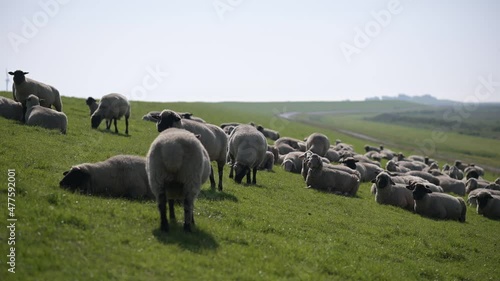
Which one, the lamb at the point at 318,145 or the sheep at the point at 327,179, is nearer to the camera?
the sheep at the point at 327,179

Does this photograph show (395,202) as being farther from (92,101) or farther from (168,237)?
(92,101)

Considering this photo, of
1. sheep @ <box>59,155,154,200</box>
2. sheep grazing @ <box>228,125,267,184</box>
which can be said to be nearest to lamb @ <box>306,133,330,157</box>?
sheep grazing @ <box>228,125,267,184</box>

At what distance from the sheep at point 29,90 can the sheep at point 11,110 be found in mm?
420

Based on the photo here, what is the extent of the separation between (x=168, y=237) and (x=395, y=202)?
1707 cm

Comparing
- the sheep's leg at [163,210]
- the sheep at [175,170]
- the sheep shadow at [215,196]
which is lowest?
the sheep shadow at [215,196]

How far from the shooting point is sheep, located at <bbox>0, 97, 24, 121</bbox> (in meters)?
25.2

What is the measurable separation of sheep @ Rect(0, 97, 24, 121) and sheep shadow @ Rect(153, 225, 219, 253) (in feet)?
60.5

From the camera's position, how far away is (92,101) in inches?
1361

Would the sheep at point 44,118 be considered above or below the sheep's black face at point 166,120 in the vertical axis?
below

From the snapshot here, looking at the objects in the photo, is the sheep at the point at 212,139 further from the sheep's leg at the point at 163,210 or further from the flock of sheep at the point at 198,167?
the sheep's leg at the point at 163,210

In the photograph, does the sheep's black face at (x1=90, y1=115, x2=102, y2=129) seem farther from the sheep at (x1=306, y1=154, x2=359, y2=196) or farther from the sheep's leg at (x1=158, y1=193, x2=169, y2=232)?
the sheep's leg at (x1=158, y1=193, x2=169, y2=232)

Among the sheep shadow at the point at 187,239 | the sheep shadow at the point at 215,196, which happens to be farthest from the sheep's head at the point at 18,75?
the sheep shadow at the point at 187,239

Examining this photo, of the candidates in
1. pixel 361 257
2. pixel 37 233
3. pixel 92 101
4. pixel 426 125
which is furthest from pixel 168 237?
pixel 426 125

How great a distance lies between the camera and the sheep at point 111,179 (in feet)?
42.8
